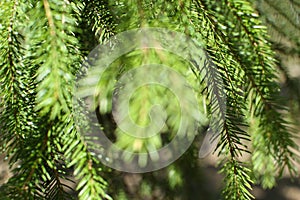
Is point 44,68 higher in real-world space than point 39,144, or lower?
higher

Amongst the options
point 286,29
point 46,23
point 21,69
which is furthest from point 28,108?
point 286,29

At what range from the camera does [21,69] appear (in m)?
0.63

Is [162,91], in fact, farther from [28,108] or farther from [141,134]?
[28,108]

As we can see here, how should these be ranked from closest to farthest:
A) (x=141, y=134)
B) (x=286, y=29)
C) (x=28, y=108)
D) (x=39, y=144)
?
1. (x=141, y=134)
2. (x=39, y=144)
3. (x=28, y=108)
4. (x=286, y=29)

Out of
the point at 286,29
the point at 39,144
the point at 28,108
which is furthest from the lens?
the point at 286,29

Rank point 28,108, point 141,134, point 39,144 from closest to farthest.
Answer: point 141,134
point 39,144
point 28,108

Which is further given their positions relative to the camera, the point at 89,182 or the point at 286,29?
the point at 286,29

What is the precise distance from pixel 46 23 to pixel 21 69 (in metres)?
0.14

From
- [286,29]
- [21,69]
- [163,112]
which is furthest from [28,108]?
[286,29]

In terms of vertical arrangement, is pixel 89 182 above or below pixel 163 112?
below

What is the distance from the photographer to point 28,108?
0.66m

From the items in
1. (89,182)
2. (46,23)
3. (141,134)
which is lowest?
(89,182)

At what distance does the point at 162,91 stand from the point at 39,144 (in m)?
0.22

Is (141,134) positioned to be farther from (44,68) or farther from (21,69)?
(21,69)
